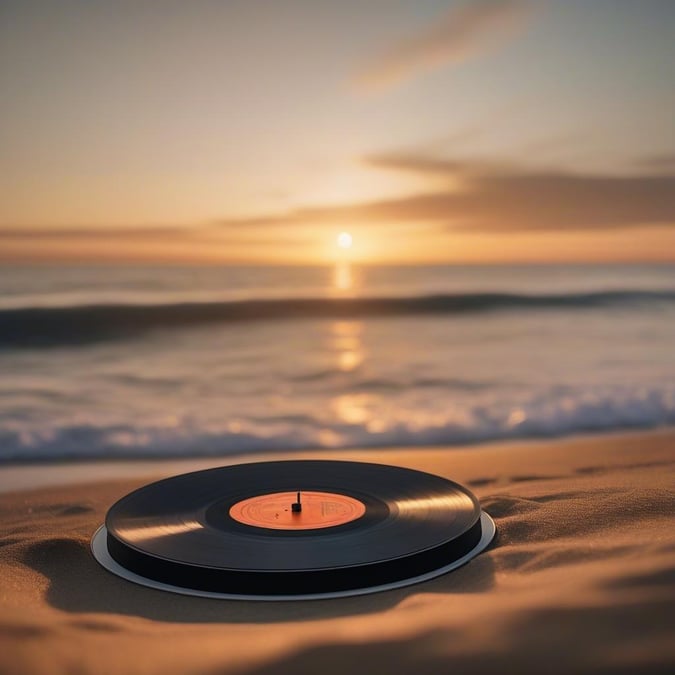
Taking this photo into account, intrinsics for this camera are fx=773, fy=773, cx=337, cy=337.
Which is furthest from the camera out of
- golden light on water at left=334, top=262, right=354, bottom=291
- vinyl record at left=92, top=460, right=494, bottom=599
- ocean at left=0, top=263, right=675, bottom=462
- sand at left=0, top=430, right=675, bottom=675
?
golden light on water at left=334, top=262, right=354, bottom=291

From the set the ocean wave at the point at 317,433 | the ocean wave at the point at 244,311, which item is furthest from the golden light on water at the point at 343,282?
the ocean wave at the point at 317,433

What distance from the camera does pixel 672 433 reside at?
8555mm

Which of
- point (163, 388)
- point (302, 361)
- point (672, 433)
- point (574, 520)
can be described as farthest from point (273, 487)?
point (302, 361)

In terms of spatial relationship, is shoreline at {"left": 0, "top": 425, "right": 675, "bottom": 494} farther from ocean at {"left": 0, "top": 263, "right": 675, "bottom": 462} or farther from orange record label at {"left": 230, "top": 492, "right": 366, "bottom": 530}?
orange record label at {"left": 230, "top": 492, "right": 366, "bottom": 530}

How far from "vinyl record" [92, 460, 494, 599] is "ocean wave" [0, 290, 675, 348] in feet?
48.5

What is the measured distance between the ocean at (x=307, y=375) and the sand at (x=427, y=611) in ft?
10.5

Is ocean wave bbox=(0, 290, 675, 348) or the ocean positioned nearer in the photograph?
the ocean

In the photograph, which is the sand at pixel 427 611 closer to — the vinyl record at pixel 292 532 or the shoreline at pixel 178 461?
the vinyl record at pixel 292 532

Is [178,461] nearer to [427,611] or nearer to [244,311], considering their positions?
[427,611]

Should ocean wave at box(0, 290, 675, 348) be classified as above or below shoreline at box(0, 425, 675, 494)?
above

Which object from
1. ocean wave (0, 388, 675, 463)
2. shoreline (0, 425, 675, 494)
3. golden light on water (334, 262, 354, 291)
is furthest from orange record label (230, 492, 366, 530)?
golden light on water (334, 262, 354, 291)

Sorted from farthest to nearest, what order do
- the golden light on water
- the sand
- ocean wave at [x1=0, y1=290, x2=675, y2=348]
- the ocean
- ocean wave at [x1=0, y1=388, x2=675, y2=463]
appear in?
the golden light on water, ocean wave at [x1=0, y1=290, x2=675, y2=348], the ocean, ocean wave at [x1=0, y1=388, x2=675, y2=463], the sand

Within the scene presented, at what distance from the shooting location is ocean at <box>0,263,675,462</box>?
345 inches

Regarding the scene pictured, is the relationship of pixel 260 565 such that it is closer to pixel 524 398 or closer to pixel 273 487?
pixel 273 487
